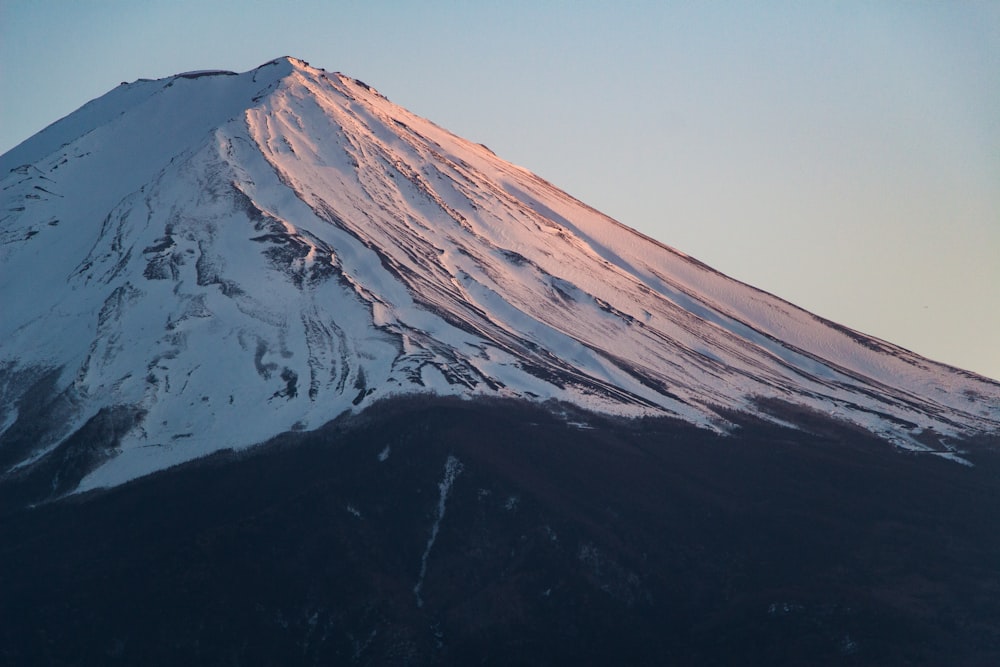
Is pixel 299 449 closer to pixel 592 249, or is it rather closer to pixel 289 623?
pixel 289 623

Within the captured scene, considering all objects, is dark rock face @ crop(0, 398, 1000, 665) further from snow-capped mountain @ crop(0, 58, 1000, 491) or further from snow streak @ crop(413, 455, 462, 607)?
snow-capped mountain @ crop(0, 58, 1000, 491)

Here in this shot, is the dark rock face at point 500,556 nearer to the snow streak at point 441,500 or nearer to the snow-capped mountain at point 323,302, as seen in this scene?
the snow streak at point 441,500

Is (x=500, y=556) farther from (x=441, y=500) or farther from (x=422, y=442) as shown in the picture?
(x=422, y=442)

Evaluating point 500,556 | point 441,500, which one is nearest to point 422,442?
point 441,500

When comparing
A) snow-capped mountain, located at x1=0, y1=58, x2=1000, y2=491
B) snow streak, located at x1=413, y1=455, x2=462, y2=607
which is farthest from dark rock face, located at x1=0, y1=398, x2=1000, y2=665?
snow-capped mountain, located at x1=0, y1=58, x2=1000, y2=491

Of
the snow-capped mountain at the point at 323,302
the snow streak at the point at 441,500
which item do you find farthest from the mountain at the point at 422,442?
the snow-capped mountain at the point at 323,302

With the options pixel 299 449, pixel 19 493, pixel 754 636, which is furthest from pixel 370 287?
pixel 754 636
